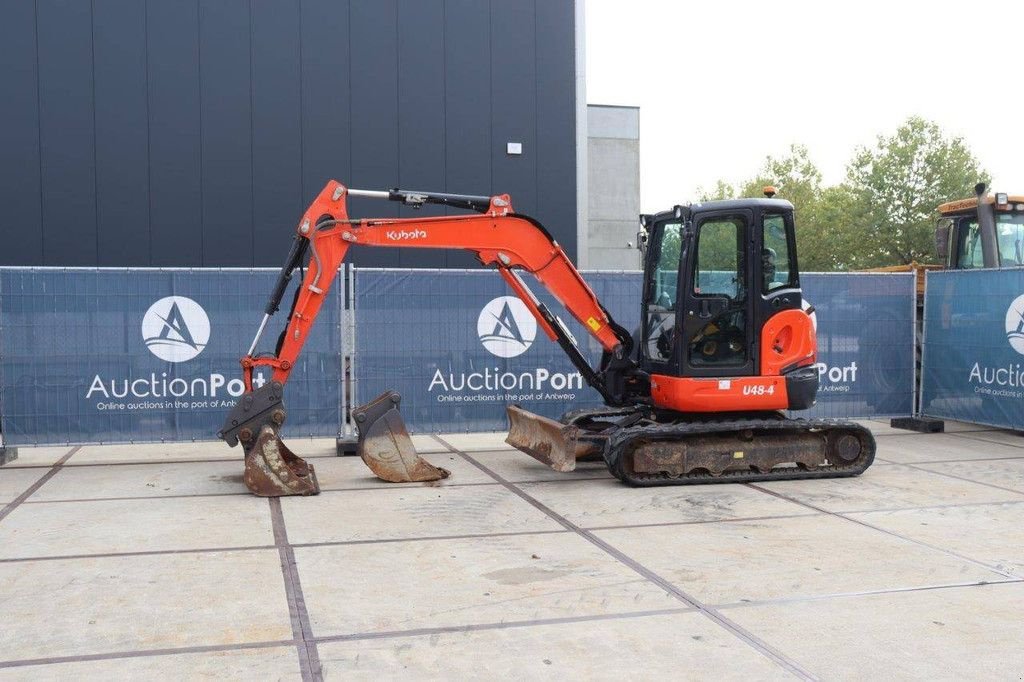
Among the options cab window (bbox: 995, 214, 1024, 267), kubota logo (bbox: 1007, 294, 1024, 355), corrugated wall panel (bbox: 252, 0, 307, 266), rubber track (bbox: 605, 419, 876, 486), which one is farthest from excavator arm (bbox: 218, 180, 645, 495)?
cab window (bbox: 995, 214, 1024, 267)

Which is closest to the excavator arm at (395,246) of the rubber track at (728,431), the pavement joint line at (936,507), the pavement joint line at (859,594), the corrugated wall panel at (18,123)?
the rubber track at (728,431)

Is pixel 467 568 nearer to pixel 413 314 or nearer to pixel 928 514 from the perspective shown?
pixel 928 514

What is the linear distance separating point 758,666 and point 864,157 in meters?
40.1

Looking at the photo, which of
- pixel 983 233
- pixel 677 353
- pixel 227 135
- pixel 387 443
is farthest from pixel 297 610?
pixel 983 233

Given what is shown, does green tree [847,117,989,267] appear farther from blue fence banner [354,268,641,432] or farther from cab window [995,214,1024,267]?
blue fence banner [354,268,641,432]

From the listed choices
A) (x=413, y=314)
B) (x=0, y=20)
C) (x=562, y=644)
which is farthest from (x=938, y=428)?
(x=0, y=20)

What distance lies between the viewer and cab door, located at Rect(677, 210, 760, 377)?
9.78 m

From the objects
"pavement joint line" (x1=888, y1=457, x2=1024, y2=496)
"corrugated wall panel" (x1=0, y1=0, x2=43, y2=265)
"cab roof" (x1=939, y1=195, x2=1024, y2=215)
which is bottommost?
"pavement joint line" (x1=888, y1=457, x2=1024, y2=496)

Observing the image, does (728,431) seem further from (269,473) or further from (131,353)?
(131,353)

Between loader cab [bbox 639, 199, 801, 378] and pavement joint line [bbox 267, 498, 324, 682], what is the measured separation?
422cm

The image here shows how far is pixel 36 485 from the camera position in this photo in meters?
10.0

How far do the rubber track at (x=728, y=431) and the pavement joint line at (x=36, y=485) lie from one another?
5.45 m

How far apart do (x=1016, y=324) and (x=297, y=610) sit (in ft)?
34.2

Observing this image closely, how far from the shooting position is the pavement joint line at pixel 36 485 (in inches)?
344
